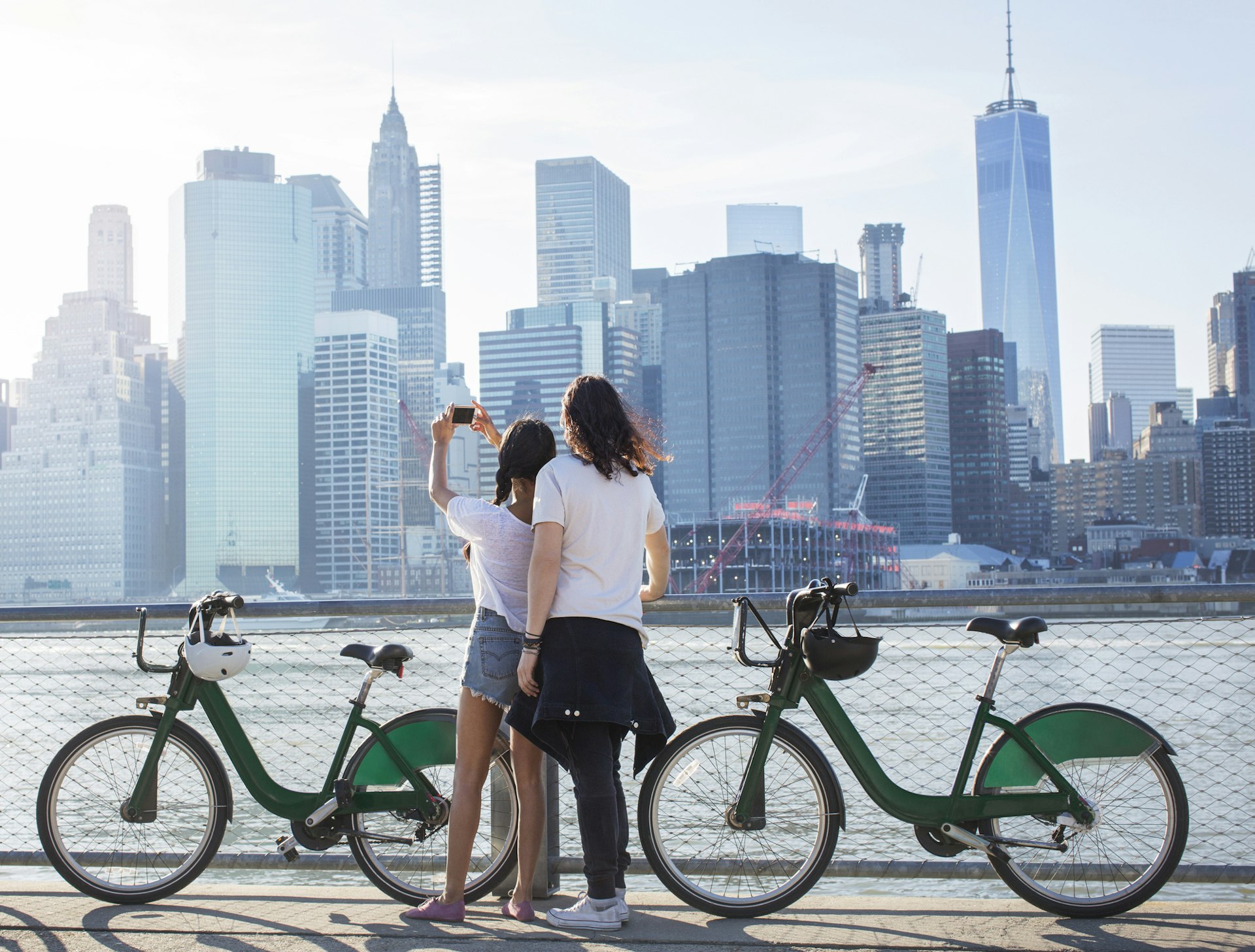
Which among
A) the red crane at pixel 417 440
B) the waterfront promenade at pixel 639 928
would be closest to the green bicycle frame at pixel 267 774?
the waterfront promenade at pixel 639 928

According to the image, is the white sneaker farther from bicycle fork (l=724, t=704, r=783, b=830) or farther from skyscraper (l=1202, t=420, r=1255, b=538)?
skyscraper (l=1202, t=420, r=1255, b=538)

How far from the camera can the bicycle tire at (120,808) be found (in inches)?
183

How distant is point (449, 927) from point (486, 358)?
612 ft

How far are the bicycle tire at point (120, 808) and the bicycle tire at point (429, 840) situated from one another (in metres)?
0.54

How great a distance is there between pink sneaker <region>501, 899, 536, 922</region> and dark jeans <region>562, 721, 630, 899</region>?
0.26 meters

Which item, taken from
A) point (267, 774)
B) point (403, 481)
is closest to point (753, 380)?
point (403, 481)

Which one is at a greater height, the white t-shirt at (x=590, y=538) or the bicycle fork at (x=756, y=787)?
the white t-shirt at (x=590, y=538)

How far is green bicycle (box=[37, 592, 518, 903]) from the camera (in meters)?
4.52

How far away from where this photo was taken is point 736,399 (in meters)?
159

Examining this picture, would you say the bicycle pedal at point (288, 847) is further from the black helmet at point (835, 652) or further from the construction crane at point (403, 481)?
the construction crane at point (403, 481)

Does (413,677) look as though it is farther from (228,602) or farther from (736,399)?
(736,399)

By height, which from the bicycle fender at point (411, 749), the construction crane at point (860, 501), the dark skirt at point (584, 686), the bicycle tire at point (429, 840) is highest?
the construction crane at point (860, 501)

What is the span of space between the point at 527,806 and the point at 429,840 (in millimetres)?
489

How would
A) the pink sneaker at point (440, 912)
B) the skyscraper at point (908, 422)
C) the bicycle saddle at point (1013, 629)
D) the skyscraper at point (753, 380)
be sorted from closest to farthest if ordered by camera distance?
the bicycle saddle at point (1013, 629), the pink sneaker at point (440, 912), the skyscraper at point (753, 380), the skyscraper at point (908, 422)
